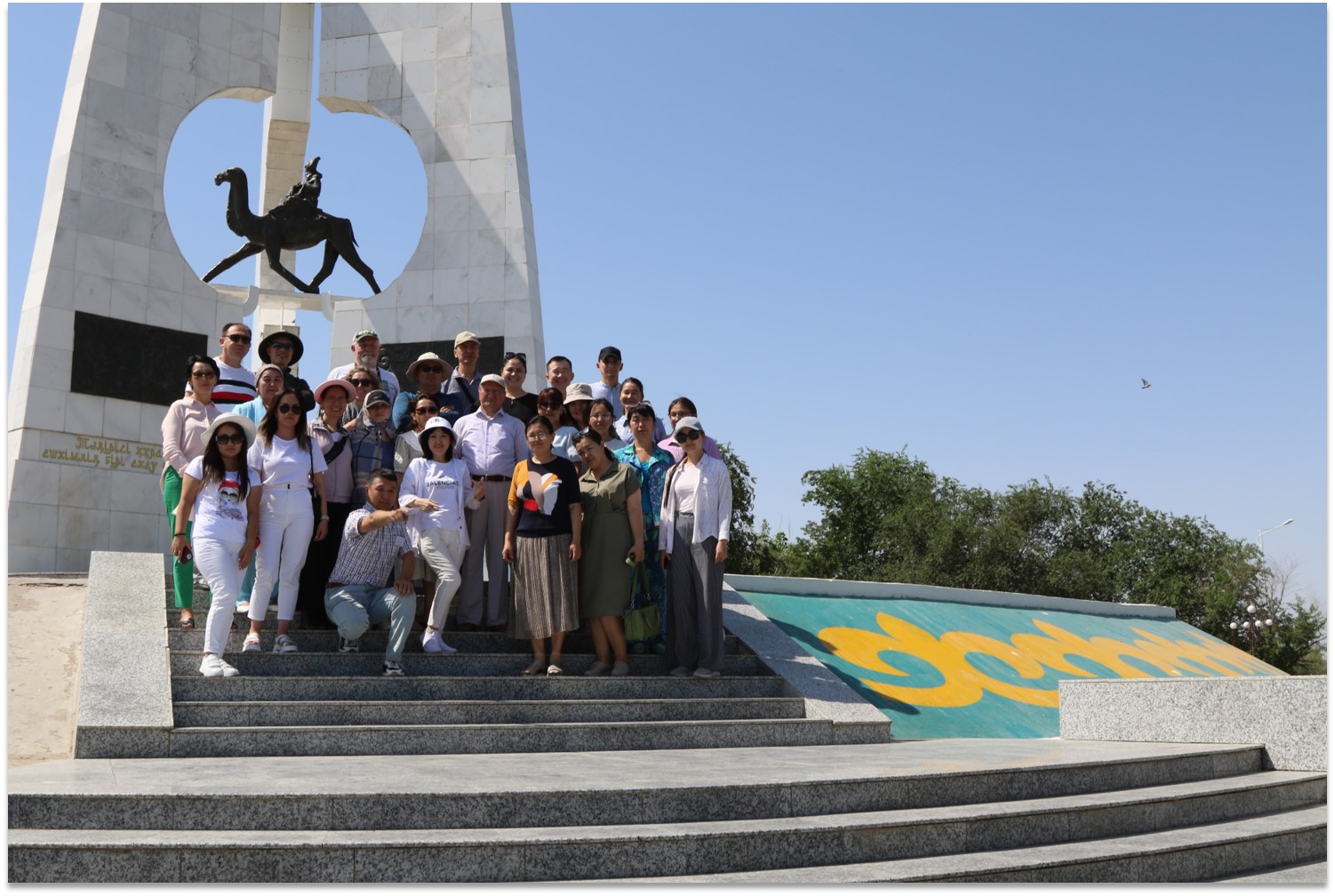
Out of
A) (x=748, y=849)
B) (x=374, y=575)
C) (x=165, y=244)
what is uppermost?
(x=165, y=244)

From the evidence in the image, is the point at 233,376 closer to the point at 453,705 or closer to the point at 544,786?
the point at 453,705

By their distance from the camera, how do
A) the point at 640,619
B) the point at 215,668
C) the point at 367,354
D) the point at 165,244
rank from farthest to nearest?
the point at 165,244 < the point at 367,354 < the point at 640,619 < the point at 215,668

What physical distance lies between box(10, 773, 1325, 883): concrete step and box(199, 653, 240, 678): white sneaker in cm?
215

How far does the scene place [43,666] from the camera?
7.34m

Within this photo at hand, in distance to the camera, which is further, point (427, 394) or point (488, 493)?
point (427, 394)

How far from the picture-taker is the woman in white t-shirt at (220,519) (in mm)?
6879

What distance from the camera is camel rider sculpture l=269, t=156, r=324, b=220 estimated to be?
16141 mm

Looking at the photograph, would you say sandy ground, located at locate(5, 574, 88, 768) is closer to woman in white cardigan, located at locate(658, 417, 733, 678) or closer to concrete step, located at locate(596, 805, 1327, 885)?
concrete step, located at locate(596, 805, 1327, 885)

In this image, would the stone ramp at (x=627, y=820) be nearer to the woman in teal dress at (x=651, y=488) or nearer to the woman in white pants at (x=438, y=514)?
the woman in white pants at (x=438, y=514)

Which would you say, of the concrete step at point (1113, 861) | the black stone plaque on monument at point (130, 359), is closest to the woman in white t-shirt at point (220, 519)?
the concrete step at point (1113, 861)

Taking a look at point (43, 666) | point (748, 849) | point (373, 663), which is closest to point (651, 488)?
point (373, 663)

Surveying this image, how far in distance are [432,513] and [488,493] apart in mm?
744

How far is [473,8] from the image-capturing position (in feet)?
53.6

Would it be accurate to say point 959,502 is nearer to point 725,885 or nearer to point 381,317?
point 381,317
